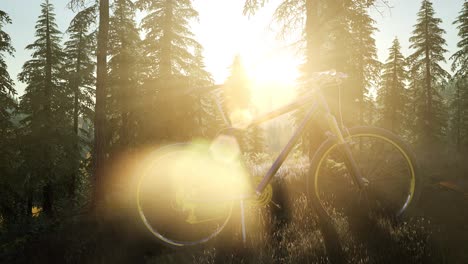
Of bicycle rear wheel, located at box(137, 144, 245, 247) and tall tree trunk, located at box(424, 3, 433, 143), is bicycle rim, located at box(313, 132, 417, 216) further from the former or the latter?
tall tree trunk, located at box(424, 3, 433, 143)

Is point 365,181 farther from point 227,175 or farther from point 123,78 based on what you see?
point 123,78

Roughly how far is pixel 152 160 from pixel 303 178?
4122mm

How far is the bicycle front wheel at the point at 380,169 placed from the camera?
342 cm

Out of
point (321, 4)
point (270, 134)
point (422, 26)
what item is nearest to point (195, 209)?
point (321, 4)

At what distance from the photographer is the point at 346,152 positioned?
3453mm

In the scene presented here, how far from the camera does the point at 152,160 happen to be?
3262 millimetres

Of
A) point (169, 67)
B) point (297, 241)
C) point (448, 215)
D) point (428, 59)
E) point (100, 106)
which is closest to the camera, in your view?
point (297, 241)

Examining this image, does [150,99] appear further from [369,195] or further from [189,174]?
[369,195]

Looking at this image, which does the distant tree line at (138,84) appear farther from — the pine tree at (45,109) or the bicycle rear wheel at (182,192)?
the bicycle rear wheel at (182,192)

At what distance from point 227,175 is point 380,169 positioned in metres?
2.10

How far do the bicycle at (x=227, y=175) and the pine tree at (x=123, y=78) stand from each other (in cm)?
1471

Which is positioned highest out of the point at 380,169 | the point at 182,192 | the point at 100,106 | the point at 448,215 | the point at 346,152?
the point at 100,106

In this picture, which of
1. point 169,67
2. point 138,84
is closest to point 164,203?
point 169,67

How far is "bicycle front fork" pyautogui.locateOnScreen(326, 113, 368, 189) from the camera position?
11.3 feet
